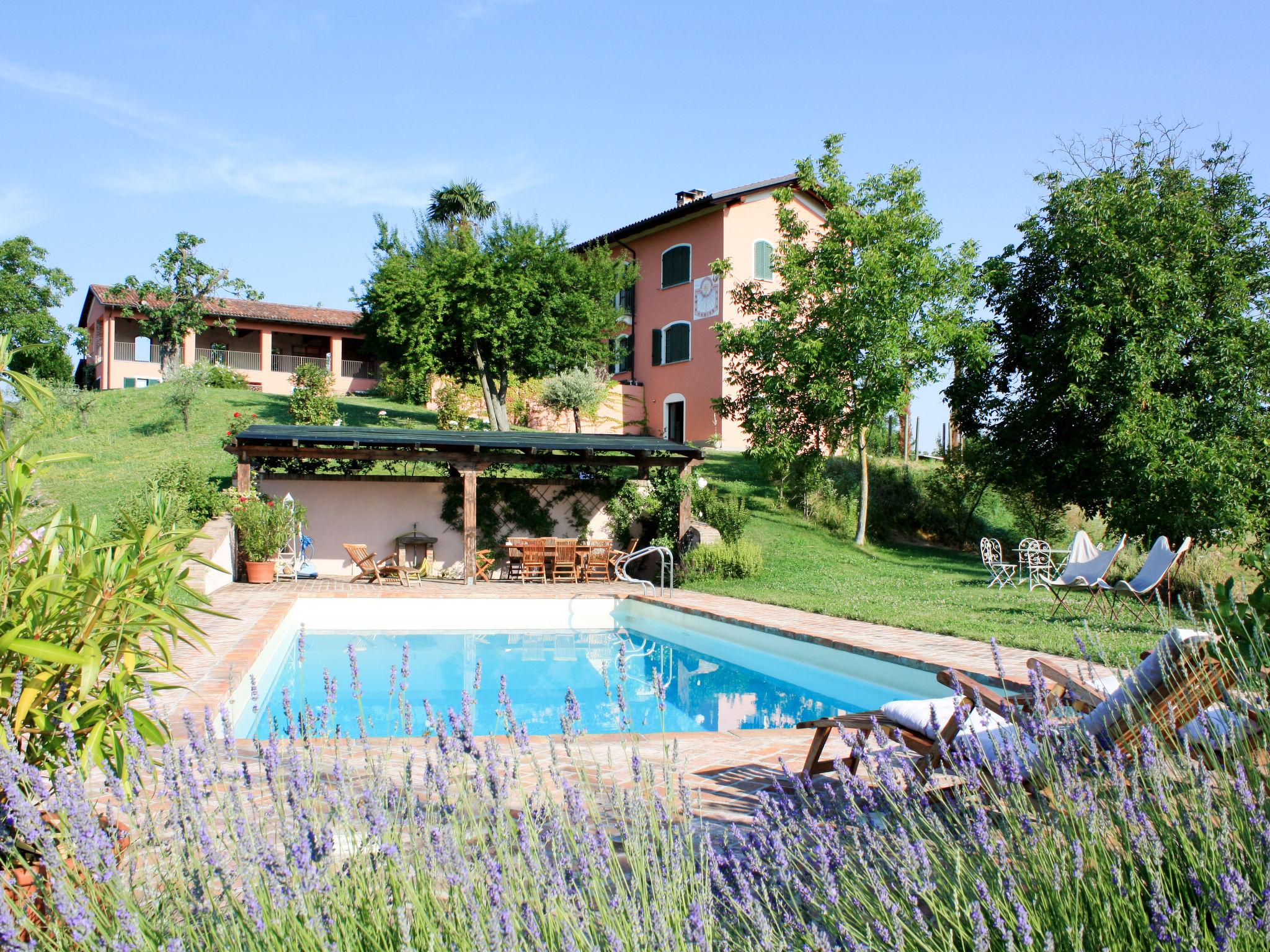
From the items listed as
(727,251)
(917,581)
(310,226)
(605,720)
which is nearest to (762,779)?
(605,720)

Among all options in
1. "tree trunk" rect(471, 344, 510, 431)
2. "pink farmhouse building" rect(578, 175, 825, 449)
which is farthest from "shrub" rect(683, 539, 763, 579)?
"tree trunk" rect(471, 344, 510, 431)

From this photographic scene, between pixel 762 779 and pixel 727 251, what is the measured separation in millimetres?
21124

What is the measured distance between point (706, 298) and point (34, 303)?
112 ft

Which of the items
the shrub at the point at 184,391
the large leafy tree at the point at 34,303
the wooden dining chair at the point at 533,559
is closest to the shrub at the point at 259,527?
the wooden dining chair at the point at 533,559

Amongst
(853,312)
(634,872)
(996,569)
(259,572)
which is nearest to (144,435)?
(259,572)

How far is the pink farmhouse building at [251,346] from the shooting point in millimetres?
33281

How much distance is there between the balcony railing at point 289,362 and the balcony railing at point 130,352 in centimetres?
398

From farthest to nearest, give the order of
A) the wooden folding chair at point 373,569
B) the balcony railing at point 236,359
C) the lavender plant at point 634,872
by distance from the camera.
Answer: the balcony railing at point 236,359 → the wooden folding chair at point 373,569 → the lavender plant at point 634,872

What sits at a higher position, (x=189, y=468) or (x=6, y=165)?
(x=6, y=165)

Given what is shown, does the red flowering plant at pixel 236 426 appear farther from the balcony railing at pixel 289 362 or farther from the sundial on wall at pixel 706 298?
the sundial on wall at pixel 706 298

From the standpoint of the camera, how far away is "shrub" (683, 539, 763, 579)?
14.2m

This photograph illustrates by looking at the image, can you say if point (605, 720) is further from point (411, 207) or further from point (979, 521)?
point (411, 207)

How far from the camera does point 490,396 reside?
23.8 m

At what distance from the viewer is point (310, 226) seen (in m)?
16.0
